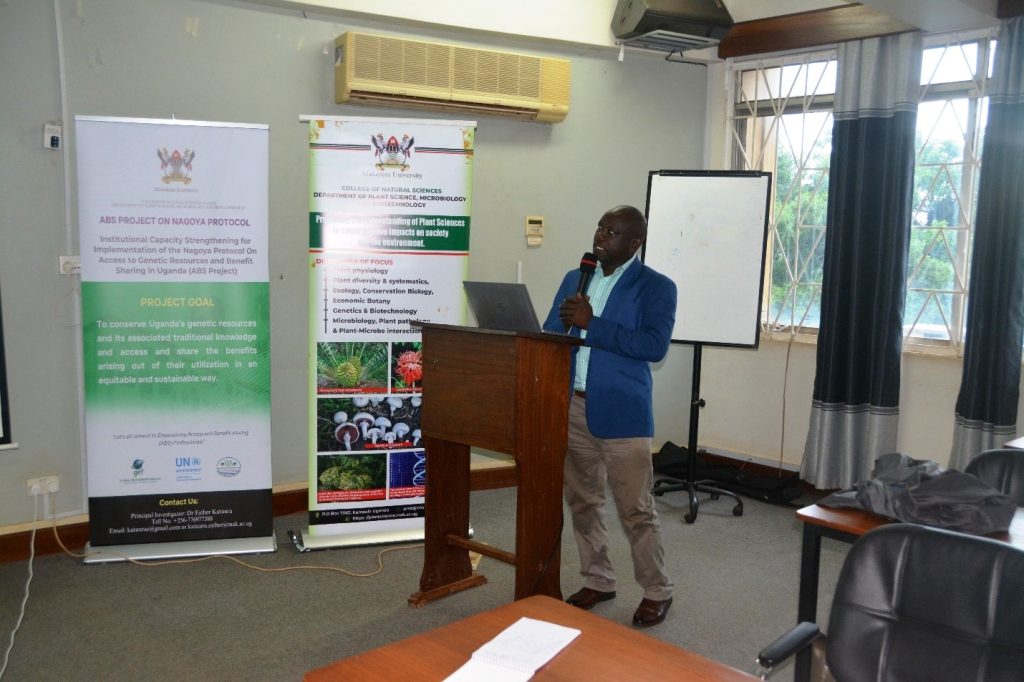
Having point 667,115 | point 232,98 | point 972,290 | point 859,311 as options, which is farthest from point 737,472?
point 232,98

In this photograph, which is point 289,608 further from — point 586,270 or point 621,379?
point 586,270

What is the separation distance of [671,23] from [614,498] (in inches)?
112

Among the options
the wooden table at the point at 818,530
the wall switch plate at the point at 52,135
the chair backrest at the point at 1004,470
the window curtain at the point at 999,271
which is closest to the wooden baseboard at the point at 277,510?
the wooden table at the point at 818,530

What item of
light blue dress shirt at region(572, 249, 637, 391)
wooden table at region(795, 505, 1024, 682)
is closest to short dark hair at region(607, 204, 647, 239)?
light blue dress shirt at region(572, 249, 637, 391)

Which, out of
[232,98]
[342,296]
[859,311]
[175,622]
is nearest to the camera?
[175,622]

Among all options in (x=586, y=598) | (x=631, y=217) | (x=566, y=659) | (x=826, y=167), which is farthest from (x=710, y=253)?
(x=566, y=659)

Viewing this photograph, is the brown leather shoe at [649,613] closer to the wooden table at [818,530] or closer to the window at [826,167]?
the wooden table at [818,530]

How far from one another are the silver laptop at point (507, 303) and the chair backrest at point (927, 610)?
48.4 inches

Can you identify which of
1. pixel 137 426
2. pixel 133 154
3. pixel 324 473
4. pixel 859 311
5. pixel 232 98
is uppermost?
pixel 232 98

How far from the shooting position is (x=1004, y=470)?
2.47 m

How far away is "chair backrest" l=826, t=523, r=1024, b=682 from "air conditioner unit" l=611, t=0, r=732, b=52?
355 cm

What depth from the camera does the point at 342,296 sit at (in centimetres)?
370

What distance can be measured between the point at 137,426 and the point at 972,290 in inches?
156

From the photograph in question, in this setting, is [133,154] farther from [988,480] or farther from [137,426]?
[988,480]
